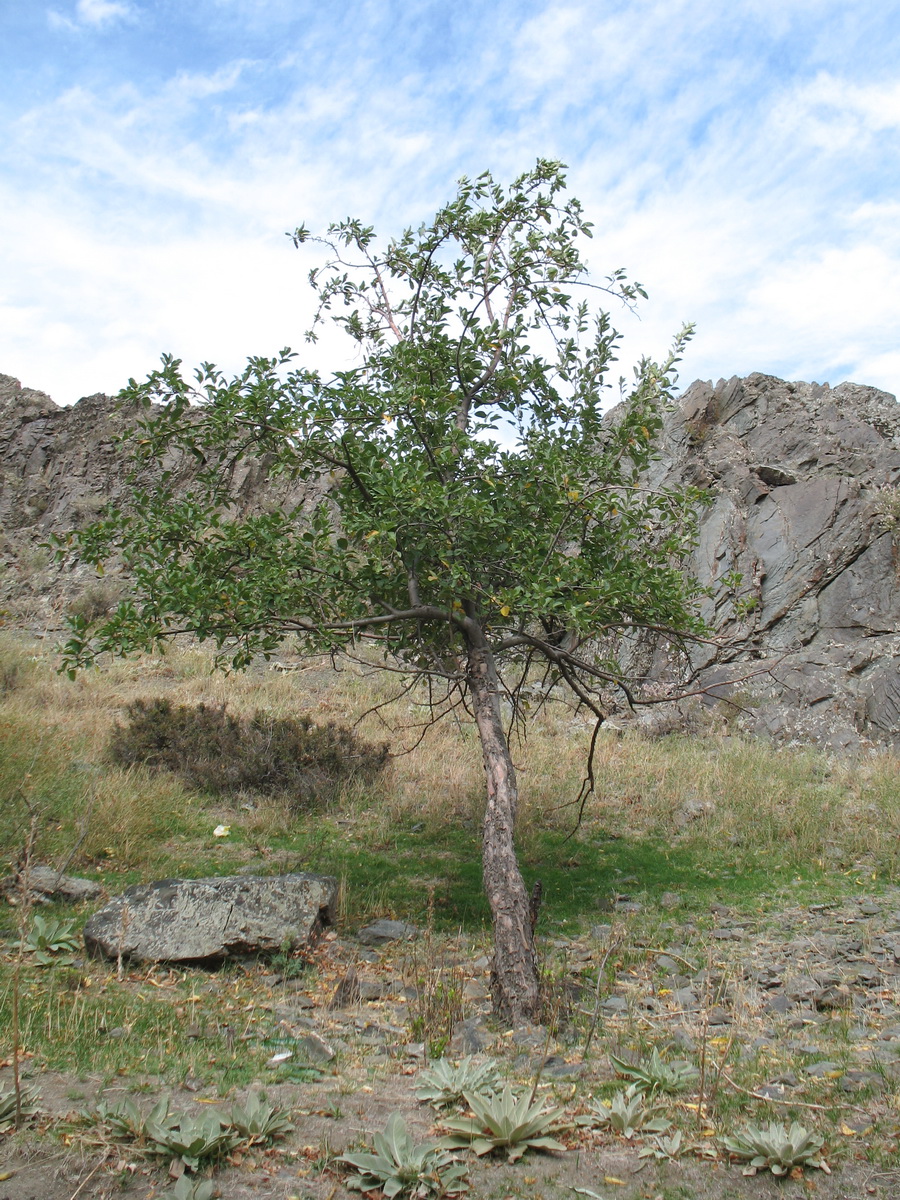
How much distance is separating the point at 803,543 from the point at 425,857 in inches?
432

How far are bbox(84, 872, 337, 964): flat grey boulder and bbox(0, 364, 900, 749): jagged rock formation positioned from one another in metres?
7.20

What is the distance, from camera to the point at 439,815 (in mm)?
10508

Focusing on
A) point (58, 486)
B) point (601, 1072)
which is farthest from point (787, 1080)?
point (58, 486)

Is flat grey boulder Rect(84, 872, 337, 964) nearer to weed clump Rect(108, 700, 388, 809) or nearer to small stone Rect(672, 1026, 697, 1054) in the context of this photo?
small stone Rect(672, 1026, 697, 1054)

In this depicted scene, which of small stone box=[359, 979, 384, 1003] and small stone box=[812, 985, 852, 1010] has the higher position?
small stone box=[812, 985, 852, 1010]

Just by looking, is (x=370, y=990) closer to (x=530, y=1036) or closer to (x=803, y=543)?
(x=530, y=1036)

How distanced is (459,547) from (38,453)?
26.4 meters

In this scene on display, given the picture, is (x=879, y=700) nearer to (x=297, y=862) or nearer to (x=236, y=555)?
(x=297, y=862)

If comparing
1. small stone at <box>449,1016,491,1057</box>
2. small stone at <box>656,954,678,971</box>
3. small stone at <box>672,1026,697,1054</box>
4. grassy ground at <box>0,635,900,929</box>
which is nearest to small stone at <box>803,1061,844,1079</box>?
small stone at <box>672,1026,697,1054</box>

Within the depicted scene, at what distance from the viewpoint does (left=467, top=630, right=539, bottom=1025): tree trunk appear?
516cm

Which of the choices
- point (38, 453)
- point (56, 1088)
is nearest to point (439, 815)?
point (56, 1088)

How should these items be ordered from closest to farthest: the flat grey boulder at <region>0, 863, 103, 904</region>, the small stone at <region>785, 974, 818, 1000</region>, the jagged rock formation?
the small stone at <region>785, 974, 818, 1000</region> → the flat grey boulder at <region>0, 863, 103, 904</region> → the jagged rock formation

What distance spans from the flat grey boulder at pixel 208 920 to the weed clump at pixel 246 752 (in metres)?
4.07

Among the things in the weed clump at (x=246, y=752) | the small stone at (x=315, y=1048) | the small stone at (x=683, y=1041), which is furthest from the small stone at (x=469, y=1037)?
the weed clump at (x=246, y=752)
